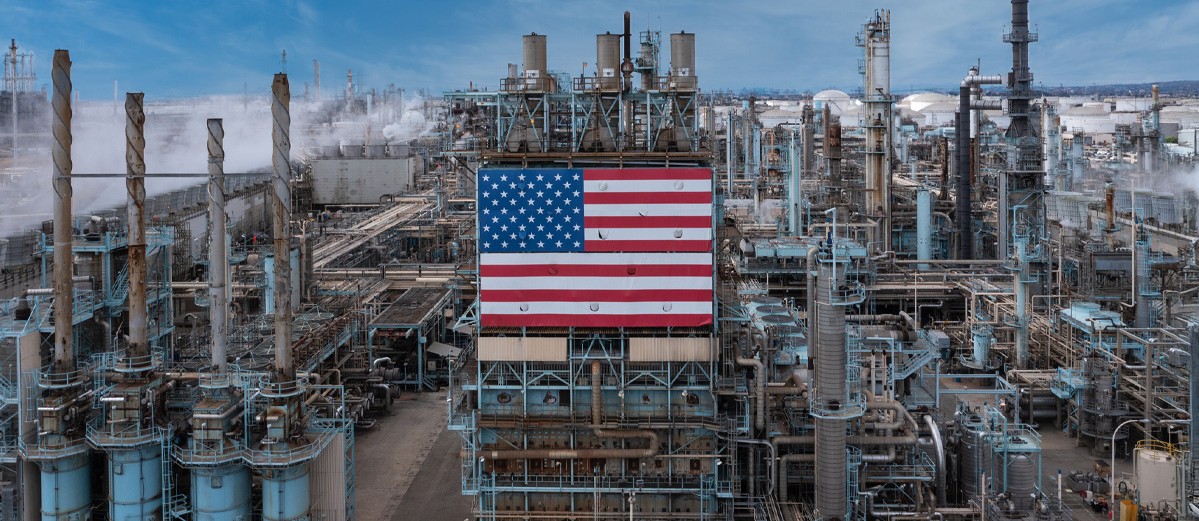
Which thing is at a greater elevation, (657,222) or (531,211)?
(531,211)

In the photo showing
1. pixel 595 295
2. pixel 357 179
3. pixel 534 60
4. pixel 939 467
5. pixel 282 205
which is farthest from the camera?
pixel 357 179

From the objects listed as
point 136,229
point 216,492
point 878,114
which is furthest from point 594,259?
point 878,114

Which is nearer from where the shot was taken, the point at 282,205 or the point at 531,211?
the point at 531,211

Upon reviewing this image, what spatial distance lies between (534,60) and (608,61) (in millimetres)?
2225

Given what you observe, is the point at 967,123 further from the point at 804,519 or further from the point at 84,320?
the point at 84,320

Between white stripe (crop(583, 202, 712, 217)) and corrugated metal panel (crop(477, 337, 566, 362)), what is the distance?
3610mm

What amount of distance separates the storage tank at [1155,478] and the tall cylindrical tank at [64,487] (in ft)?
97.1

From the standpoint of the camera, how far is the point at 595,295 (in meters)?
30.9

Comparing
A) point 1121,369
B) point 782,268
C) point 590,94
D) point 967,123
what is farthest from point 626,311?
point 967,123

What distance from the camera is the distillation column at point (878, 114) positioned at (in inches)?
2623

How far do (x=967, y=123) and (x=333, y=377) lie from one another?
152ft

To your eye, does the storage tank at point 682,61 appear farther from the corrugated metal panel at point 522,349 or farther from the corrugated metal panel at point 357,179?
the corrugated metal panel at point 357,179

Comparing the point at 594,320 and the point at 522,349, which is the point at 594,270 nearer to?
the point at 594,320

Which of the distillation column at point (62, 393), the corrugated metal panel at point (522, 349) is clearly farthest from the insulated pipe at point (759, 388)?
the distillation column at point (62, 393)
